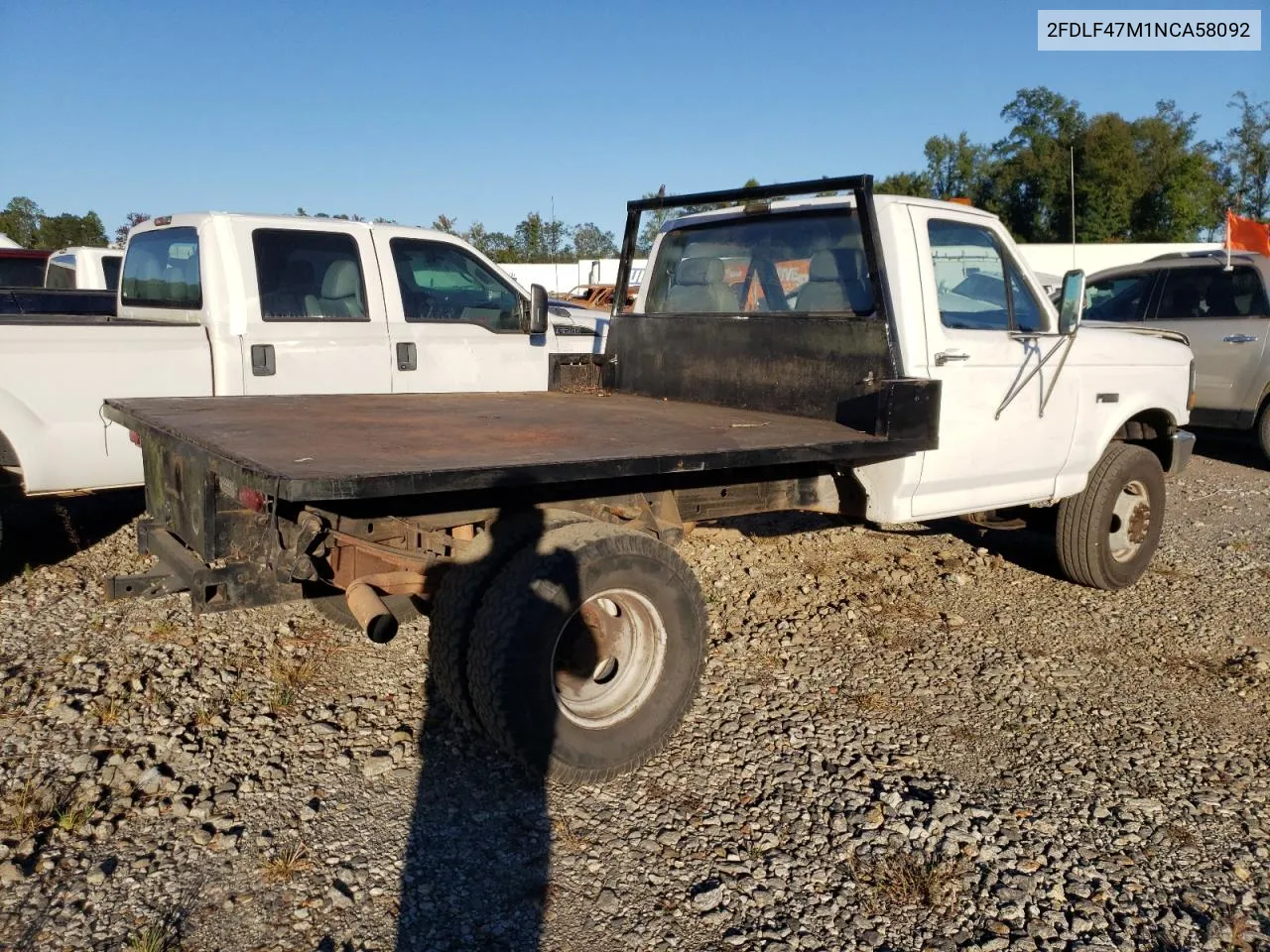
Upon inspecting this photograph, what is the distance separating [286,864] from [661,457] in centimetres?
171

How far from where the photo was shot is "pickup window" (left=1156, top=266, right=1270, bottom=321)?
9.65m

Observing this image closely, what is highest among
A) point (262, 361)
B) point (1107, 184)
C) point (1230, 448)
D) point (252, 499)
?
point (1107, 184)

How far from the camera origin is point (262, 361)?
A: 19.1 ft

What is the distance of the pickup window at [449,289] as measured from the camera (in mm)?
6609

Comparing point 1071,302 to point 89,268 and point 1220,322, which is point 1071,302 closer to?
point 1220,322

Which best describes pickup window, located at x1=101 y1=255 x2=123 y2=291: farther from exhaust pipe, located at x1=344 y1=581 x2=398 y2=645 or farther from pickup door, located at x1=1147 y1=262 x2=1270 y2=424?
pickup door, located at x1=1147 y1=262 x2=1270 y2=424

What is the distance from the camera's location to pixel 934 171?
5834 cm

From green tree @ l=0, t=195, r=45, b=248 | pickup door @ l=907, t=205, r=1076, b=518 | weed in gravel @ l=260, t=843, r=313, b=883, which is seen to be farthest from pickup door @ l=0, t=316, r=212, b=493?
green tree @ l=0, t=195, r=45, b=248

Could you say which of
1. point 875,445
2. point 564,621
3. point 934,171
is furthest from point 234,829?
point 934,171

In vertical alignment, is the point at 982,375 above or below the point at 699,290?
below

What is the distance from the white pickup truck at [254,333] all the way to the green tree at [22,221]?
109 feet

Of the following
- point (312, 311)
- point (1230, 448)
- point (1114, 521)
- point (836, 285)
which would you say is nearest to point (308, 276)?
point (312, 311)

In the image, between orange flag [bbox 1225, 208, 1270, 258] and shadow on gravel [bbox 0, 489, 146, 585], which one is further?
orange flag [bbox 1225, 208, 1270, 258]

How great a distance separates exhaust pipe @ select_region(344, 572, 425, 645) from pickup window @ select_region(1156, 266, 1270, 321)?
9.18 metres
